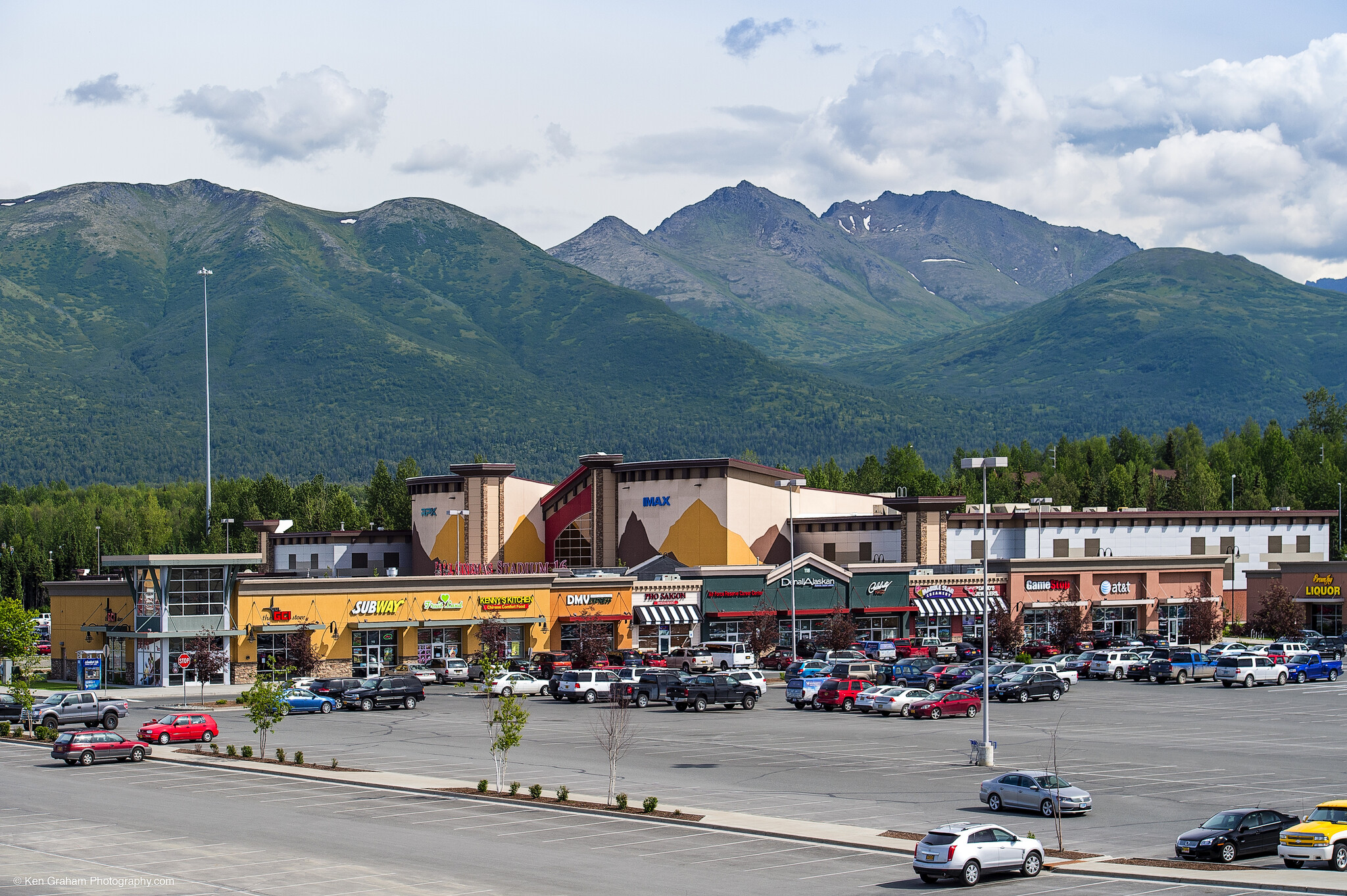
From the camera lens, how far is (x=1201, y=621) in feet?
368

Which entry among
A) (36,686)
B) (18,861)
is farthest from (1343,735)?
(36,686)

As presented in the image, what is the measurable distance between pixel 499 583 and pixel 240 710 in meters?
25.9

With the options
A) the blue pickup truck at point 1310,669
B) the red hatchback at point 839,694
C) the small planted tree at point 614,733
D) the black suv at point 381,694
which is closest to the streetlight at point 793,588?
the red hatchback at point 839,694

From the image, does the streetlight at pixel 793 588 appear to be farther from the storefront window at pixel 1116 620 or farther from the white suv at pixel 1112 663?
the storefront window at pixel 1116 620

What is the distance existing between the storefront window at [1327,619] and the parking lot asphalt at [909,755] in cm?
4771

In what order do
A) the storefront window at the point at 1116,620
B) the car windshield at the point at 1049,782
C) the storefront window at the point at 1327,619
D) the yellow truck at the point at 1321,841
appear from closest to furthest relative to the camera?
the yellow truck at the point at 1321,841, the car windshield at the point at 1049,782, the storefront window at the point at 1116,620, the storefront window at the point at 1327,619

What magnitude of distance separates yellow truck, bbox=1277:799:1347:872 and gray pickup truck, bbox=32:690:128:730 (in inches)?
1921

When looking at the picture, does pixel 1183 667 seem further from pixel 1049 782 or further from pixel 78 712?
pixel 78 712

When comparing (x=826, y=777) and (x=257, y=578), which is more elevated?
(x=257, y=578)

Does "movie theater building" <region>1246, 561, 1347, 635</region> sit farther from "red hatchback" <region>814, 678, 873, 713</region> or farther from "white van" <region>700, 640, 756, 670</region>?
"red hatchback" <region>814, 678, 873, 713</region>

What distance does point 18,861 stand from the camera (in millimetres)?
33469

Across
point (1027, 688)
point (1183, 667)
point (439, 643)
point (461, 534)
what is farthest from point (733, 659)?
point (461, 534)

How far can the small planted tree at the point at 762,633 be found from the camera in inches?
3922

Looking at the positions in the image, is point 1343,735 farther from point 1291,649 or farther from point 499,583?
point 499,583
